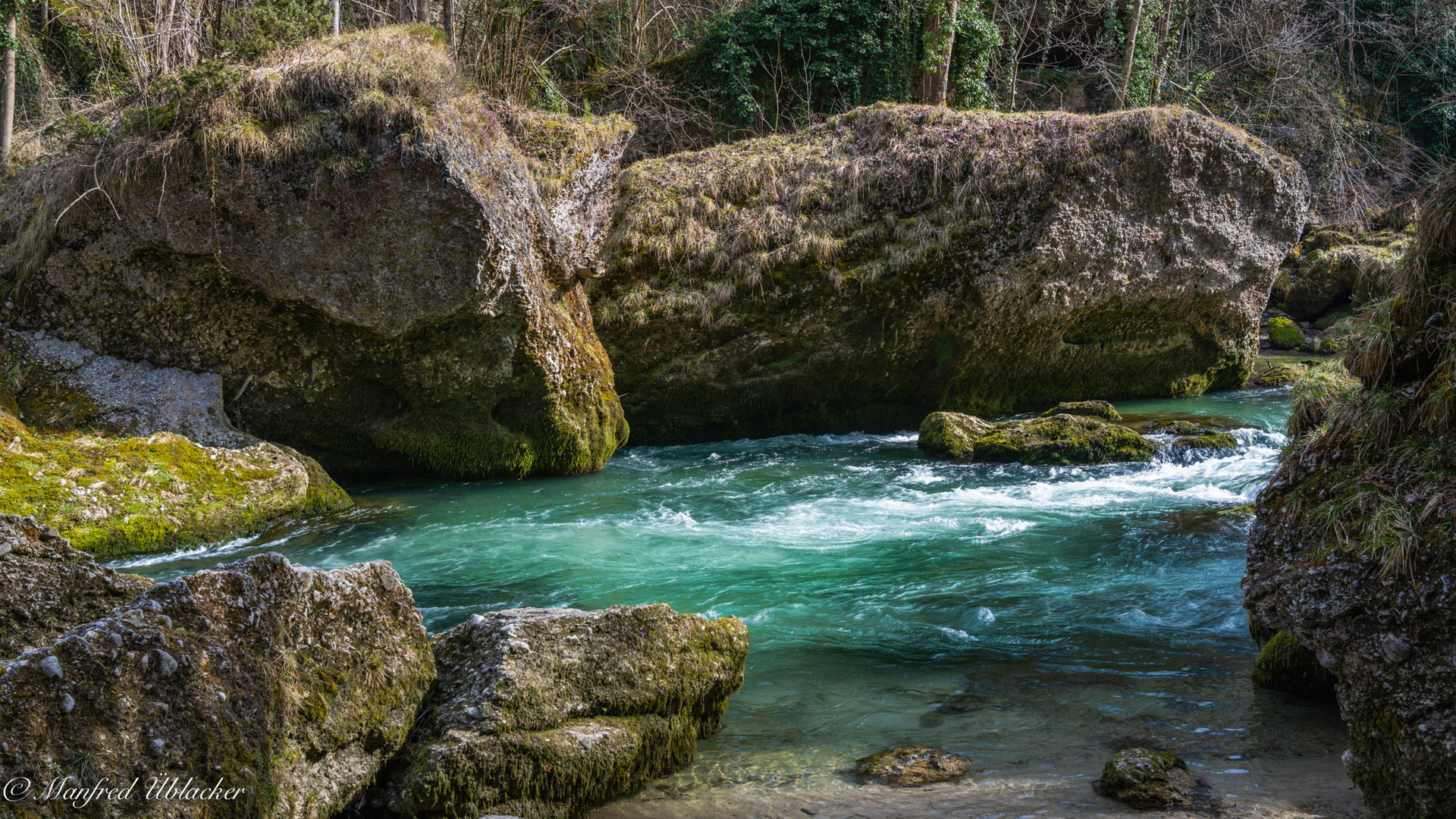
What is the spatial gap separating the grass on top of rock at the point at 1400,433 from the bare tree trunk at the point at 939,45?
46.4ft

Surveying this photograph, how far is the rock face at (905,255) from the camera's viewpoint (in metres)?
12.3

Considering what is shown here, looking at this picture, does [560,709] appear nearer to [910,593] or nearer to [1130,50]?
[910,593]

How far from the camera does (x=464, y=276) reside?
30.8 feet

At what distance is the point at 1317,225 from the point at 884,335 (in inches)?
713

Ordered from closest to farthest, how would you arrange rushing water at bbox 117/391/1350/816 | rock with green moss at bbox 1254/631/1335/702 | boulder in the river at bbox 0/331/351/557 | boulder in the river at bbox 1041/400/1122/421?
1. rushing water at bbox 117/391/1350/816
2. rock with green moss at bbox 1254/631/1335/702
3. boulder in the river at bbox 0/331/351/557
4. boulder in the river at bbox 1041/400/1122/421

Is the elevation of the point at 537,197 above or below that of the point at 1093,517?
above

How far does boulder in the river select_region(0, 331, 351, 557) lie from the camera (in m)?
7.08

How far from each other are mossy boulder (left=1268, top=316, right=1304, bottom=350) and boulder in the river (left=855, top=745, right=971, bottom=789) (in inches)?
818

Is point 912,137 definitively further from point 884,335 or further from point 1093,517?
point 1093,517

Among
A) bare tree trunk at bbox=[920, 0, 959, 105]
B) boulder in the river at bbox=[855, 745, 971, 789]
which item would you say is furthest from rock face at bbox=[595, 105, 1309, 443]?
boulder in the river at bbox=[855, 745, 971, 789]

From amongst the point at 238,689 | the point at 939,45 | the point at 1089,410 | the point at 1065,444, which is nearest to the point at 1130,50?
the point at 939,45

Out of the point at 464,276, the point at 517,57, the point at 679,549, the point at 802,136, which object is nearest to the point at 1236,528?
the point at 679,549

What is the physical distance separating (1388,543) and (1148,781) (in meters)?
1.27

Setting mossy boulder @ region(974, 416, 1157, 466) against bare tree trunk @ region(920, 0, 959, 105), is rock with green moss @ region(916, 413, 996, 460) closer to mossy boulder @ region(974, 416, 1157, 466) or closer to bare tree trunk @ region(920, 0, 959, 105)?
mossy boulder @ region(974, 416, 1157, 466)
